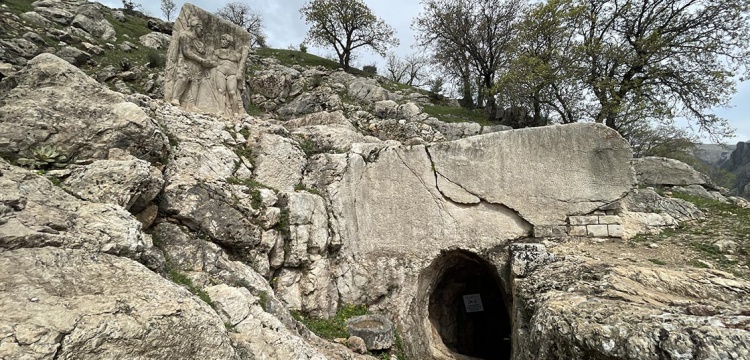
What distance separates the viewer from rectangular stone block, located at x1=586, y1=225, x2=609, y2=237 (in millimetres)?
6075

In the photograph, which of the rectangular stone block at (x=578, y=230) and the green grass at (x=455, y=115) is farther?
the green grass at (x=455, y=115)

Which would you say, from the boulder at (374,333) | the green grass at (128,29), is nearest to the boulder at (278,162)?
the boulder at (374,333)

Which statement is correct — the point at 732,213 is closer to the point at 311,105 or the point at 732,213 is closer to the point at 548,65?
the point at 548,65

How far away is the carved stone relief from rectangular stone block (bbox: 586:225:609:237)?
8421 millimetres

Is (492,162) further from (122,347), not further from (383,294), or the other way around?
(122,347)

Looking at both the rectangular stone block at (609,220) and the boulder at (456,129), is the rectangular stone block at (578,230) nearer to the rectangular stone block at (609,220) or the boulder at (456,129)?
the rectangular stone block at (609,220)

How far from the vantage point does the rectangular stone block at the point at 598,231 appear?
19.9ft

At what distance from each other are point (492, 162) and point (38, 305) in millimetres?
6762

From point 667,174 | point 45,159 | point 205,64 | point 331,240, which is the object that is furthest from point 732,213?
point 205,64

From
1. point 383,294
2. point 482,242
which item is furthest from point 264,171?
point 482,242

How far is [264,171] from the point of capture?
746 cm

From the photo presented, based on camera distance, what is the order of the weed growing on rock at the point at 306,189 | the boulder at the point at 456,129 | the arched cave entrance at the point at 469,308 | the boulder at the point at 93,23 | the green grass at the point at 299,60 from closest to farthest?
the weed growing on rock at the point at 306,189
the arched cave entrance at the point at 469,308
the boulder at the point at 456,129
the boulder at the point at 93,23
the green grass at the point at 299,60

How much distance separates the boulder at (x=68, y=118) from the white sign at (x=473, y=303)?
316 inches

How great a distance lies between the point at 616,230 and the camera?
604 cm
